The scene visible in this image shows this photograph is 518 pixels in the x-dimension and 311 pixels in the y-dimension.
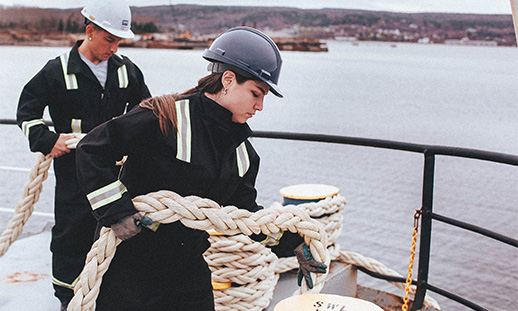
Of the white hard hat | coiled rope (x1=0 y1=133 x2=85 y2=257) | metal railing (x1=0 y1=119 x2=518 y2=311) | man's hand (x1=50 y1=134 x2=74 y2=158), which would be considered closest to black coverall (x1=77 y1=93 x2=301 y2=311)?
man's hand (x1=50 y1=134 x2=74 y2=158)

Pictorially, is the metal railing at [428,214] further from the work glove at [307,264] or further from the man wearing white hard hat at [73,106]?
the man wearing white hard hat at [73,106]

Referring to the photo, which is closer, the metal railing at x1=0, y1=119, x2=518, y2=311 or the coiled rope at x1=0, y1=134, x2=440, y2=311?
the metal railing at x1=0, y1=119, x2=518, y2=311

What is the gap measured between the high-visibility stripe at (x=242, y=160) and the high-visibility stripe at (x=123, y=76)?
1038mm

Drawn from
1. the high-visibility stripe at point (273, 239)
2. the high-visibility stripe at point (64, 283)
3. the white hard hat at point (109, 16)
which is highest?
the white hard hat at point (109, 16)

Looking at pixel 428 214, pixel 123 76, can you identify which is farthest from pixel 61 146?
pixel 428 214

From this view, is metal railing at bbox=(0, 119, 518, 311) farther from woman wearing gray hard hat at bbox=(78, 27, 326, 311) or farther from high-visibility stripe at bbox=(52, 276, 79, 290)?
high-visibility stripe at bbox=(52, 276, 79, 290)

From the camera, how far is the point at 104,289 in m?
1.61

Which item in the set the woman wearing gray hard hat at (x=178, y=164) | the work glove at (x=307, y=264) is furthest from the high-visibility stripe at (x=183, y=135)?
the work glove at (x=307, y=264)

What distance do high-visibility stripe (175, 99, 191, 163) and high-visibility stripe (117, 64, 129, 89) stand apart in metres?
1.06

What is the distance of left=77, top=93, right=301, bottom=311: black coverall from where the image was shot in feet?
4.69

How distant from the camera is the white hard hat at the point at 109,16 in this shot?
2.31 meters

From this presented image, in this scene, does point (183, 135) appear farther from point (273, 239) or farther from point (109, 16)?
point (109, 16)

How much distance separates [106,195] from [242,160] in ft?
1.35

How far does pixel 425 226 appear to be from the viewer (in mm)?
2555
